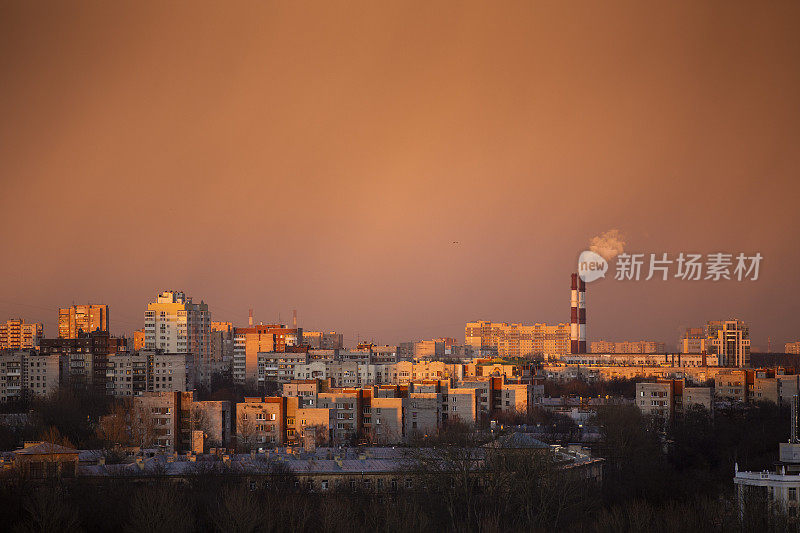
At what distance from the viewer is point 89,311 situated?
147 ft

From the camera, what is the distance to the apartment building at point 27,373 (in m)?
26.1

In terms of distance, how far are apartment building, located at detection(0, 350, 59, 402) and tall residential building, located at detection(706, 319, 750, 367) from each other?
26.7 metres

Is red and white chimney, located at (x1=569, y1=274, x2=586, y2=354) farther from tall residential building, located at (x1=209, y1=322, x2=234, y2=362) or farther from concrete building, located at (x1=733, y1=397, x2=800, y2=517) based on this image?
concrete building, located at (x1=733, y1=397, x2=800, y2=517)

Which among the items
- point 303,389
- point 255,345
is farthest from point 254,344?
point 303,389

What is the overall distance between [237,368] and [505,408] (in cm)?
1535

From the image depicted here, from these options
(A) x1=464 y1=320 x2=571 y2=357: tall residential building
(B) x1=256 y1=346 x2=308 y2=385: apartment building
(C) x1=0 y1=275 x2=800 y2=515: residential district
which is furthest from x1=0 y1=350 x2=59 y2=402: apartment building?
(A) x1=464 y1=320 x2=571 y2=357: tall residential building

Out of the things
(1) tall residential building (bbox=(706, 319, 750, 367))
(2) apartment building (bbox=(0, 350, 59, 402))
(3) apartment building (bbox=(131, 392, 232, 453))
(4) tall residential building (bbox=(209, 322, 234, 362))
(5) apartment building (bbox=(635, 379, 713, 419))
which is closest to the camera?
(3) apartment building (bbox=(131, 392, 232, 453))

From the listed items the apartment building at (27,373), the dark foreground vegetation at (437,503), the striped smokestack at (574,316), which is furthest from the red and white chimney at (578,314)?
the dark foreground vegetation at (437,503)

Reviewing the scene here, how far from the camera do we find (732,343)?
4812cm

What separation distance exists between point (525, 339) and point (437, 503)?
55825 mm

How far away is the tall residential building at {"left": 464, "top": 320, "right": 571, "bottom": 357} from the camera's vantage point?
65375 millimetres

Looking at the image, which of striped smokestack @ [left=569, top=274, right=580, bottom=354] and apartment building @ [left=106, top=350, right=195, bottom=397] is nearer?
apartment building @ [left=106, top=350, right=195, bottom=397]

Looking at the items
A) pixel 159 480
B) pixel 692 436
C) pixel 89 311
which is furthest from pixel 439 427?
pixel 89 311

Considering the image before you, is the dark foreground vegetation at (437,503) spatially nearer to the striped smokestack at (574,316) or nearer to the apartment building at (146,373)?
the apartment building at (146,373)
